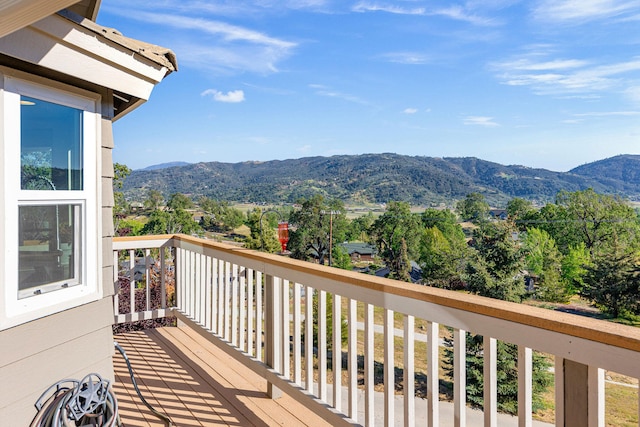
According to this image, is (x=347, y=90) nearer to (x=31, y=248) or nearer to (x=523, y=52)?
(x=523, y=52)

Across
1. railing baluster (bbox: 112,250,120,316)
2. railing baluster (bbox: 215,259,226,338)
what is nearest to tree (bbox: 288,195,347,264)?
railing baluster (bbox: 112,250,120,316)

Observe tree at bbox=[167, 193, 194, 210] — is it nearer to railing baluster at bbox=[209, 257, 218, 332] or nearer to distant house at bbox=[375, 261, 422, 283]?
distant house at bbox=[375, 261, 422, 283]

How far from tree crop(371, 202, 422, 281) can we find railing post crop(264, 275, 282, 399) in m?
18.0

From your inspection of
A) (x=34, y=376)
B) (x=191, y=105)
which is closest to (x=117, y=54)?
(x=34, y=376)

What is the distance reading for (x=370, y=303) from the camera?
1838 millimetres

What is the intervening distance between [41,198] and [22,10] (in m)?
0.90

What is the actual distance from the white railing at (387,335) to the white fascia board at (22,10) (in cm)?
150

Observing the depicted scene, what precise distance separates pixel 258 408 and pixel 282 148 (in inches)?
2072

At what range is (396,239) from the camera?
2177 centimetres

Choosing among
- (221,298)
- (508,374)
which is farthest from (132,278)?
(508,374)

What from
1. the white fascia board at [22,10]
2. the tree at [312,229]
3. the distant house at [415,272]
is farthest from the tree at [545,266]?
the white fascia board at [22,10]

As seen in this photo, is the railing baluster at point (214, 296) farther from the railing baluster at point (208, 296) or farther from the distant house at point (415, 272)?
the distant house at point (415, 272)

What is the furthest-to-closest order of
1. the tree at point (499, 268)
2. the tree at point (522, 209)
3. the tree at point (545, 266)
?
the tree at point (522, 209) → the tree at point (545, 266) → the tree at point (499, 268)

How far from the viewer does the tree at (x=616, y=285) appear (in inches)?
596
